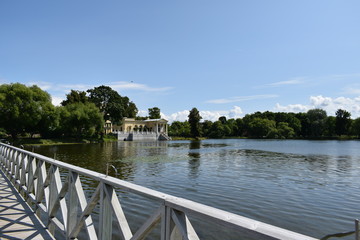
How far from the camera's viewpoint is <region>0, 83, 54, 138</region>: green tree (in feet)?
134

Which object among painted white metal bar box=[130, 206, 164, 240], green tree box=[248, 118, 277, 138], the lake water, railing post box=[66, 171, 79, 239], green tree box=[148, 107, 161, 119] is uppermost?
green tree box=[148, 107, 161, 119]

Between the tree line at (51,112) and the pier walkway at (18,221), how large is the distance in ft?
131

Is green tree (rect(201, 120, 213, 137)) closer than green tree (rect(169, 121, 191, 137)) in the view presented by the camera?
No

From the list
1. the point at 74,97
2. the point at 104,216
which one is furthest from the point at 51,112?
the point at 104,216

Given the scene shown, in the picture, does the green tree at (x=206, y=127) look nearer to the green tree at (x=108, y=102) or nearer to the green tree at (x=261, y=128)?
the green tree at (x=261, y=128)

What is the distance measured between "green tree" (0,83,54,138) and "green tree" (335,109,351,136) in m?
100

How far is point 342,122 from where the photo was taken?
339 feet

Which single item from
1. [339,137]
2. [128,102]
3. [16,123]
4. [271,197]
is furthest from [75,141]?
[339,137]

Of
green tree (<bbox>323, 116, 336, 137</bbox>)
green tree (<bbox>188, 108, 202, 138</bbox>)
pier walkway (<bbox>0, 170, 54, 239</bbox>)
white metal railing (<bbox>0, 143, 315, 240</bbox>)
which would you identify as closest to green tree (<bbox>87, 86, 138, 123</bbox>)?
green tree (<bbox>188, 108, 202, 138</bbox>)

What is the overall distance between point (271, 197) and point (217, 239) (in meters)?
5.09

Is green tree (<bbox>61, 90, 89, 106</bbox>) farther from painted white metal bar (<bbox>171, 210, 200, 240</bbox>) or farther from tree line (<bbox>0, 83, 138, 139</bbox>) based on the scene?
painted white metal bar (<bbox>171, 210, 200, 240</bbox>)

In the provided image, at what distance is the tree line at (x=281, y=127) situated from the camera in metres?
98.6

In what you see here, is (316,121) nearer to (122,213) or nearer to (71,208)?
(71,208)

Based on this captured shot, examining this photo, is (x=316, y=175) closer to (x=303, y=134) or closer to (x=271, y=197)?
(x=271, y=197)
